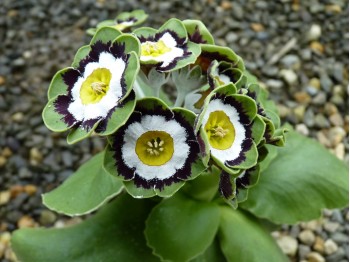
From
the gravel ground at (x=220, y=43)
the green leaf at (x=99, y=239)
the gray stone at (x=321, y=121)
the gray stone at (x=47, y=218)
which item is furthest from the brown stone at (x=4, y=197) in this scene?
the gray stone at (x=321, y=121)

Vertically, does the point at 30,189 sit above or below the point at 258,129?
below

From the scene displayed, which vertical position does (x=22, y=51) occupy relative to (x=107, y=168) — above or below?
below

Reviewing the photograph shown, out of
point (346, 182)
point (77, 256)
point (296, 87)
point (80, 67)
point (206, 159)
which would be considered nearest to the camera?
point (206, 159)

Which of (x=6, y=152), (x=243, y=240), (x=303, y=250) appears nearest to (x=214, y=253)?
(x=243, y=240)

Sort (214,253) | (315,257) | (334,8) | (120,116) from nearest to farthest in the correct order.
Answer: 1. (120,116)
2. (214,253)
3. (315,257)
4. (334,8)

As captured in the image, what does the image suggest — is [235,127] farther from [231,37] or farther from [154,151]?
[231,37]

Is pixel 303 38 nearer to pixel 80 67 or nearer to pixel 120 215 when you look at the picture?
pixel 120 215

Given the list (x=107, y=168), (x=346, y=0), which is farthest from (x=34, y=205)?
(x=346, y=0)

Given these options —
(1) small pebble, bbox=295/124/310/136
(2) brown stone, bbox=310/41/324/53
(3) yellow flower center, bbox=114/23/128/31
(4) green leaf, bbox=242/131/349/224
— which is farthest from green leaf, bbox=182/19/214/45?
(2) brown stone, bbox=310/41/324/53
